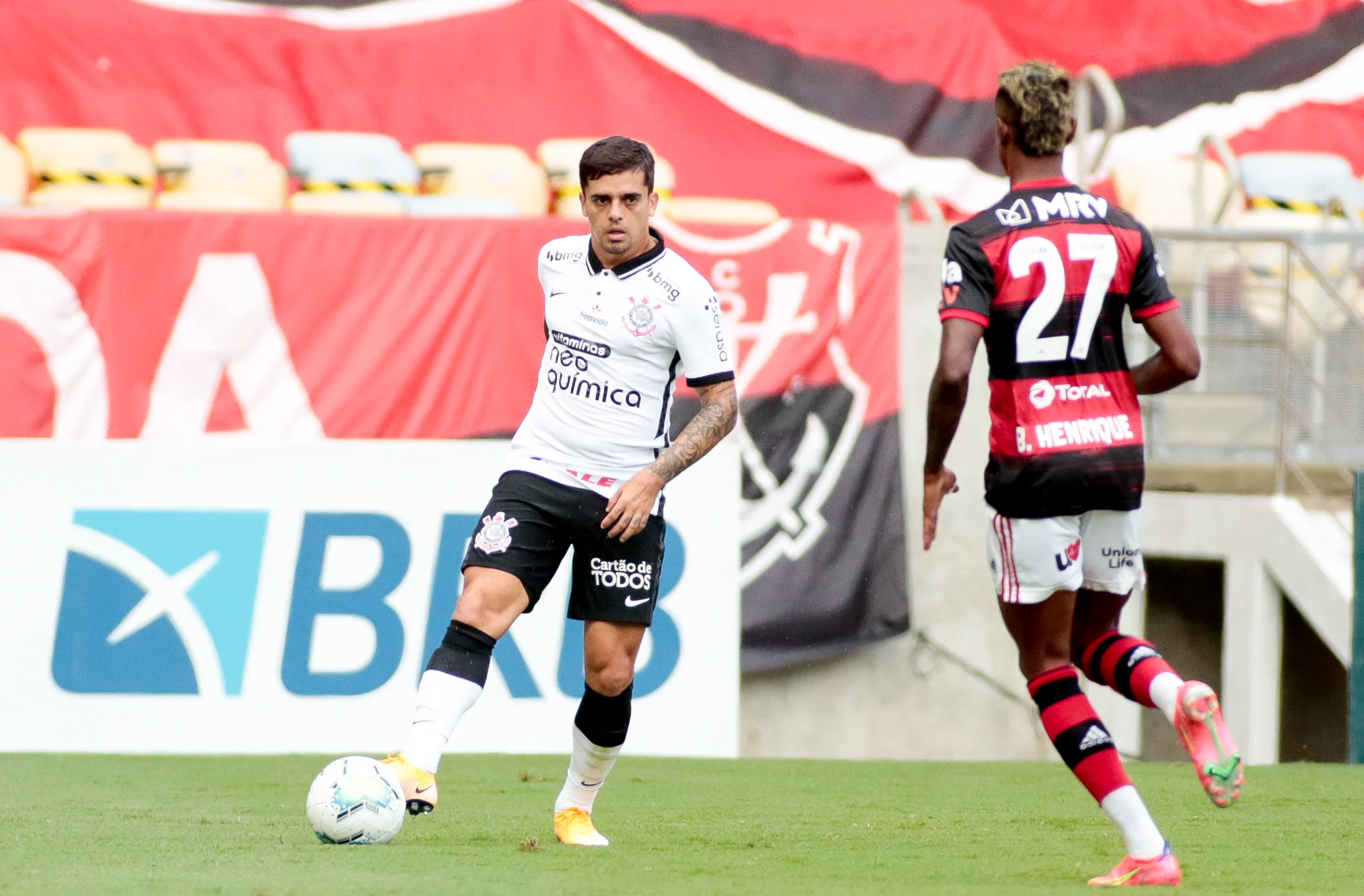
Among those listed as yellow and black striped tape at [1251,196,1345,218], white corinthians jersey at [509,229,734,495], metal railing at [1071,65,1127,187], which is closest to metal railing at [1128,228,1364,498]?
metal railing at [1071,65,1127,187]

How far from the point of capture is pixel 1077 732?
4.47m

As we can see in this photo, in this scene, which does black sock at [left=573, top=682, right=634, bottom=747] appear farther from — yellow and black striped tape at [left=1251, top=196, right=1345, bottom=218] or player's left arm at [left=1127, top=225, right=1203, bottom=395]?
yellow and black striped tape at [left=1251, top=196, right=1345, bottom=218]

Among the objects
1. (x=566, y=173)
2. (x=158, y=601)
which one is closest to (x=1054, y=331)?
(x=158, y=601)

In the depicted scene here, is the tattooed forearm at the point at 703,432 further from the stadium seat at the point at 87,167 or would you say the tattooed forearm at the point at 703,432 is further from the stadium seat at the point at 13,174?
the stadium seat at the point at 13,174

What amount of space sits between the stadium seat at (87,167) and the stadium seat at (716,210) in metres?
3.45

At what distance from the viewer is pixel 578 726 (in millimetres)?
5266

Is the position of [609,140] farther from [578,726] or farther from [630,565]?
[578,726]

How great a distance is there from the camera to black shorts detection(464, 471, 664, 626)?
5016mm

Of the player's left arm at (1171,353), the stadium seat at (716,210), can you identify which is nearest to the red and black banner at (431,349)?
the stadium seat at (716,210)

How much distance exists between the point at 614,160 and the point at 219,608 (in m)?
4.27

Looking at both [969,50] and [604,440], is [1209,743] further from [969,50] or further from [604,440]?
[969,50]

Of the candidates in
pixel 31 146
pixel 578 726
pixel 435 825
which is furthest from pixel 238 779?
pixel 31 146

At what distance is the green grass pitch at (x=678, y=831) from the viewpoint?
14.6ft

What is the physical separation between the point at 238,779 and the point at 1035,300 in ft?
13.5
